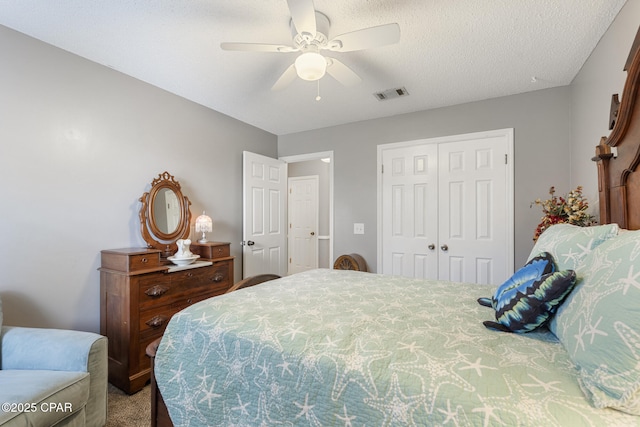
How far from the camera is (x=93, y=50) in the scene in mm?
2154

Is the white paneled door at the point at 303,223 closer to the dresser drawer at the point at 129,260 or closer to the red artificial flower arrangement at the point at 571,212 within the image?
the dresser drawer at the point at 129,260

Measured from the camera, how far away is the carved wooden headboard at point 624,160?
1.39 m

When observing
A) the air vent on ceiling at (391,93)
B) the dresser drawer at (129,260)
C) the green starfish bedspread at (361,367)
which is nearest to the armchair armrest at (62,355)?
the green starfish bedspread at (361,367)

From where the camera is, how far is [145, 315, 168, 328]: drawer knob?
2265 mm

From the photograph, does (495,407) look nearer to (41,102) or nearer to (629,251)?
(629,251)

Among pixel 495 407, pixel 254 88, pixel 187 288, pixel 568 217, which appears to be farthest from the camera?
pixel 254 88

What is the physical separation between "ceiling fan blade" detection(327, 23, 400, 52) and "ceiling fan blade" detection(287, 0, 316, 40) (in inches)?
5.7

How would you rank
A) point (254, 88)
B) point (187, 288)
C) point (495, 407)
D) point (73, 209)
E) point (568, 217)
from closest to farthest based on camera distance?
point (495, 407)
point (568, 217)
point (73, 209)
point (187, 288)
point (254, 88)

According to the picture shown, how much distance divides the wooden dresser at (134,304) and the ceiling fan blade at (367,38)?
2.03 meters

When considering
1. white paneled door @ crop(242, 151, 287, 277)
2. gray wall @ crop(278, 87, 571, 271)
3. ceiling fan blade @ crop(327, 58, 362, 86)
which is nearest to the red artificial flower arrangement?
gray wall @ crop(278, 87, 571, 271)

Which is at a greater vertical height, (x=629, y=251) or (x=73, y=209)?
(x=73, y=209)

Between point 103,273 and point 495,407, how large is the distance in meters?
2.71

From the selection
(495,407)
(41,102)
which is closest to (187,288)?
(41,102)

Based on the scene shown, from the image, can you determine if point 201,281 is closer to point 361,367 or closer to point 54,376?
point 54,376
